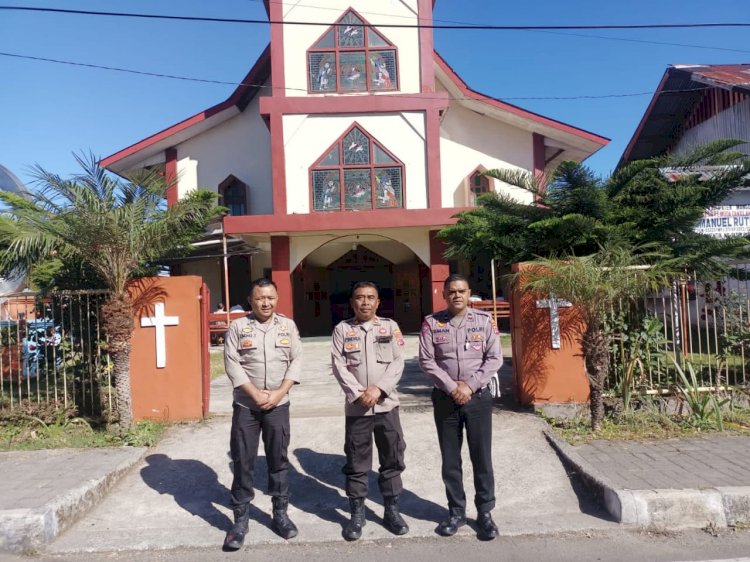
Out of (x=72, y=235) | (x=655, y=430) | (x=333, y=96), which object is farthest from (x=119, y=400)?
(x=333, y=96)

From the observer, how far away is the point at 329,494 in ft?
16.4

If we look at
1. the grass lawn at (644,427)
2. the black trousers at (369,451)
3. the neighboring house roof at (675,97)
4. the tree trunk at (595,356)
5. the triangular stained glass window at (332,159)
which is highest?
the neighboring house roof at (675,97)

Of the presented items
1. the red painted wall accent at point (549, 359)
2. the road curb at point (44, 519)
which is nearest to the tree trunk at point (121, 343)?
the road curb at point (44, 519)

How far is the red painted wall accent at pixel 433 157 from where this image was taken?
49.2 ft

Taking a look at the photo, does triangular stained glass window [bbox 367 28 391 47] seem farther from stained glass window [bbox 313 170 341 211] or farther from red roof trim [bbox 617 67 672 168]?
red roof trim [bbox 617 67 672 168]

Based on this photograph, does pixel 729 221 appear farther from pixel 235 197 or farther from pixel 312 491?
pixel 235 197

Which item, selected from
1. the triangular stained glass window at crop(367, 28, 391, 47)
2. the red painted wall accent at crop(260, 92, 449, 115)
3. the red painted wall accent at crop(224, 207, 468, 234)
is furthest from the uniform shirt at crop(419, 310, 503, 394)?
the triangular stained glass window at crop(367, 28, 391, 47)

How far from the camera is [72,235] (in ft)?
20.0

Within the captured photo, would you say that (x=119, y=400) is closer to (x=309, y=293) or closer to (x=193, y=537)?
(x=193, y=537)

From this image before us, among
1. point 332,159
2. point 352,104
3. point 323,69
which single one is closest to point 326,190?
point 332,159

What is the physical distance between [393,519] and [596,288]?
9.58 ft

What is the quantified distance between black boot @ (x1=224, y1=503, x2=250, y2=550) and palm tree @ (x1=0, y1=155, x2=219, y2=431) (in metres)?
2.61

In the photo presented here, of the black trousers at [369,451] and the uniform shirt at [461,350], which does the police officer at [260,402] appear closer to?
the black trousers at [369,451]

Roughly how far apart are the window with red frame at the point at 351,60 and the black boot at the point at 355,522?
12.6 metres
